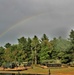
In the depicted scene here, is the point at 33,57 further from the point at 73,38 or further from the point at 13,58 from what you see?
the point at 73,38

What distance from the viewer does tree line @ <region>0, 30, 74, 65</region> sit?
119m

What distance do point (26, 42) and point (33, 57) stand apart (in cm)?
2024

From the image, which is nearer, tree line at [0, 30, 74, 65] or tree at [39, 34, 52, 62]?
tree line at [0, 30, 74, 65]

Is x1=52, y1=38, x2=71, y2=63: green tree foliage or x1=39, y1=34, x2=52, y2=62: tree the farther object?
x1=39, y1=34, x2=52, y2=62: tree

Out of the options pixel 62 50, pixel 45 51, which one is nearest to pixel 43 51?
pixel 45 51

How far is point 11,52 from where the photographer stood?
147250 millimetres

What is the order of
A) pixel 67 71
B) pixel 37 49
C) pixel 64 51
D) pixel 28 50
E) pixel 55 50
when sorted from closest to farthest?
pixel 67 71, pixel 64 51, pixel 55 50, pixel 37 49, pixel 28 50

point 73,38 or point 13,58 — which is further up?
point 73,38

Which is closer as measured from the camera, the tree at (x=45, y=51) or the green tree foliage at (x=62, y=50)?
the green tree foliage at (x=62, y=50)

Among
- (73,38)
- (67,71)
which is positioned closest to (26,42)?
(73,38)

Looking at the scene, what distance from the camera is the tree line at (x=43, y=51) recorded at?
11874cm

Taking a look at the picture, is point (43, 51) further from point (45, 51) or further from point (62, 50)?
point (62, 50)

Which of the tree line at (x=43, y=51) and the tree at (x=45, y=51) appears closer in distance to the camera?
the tree line at (x=43, y=51)

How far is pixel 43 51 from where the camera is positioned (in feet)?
418
